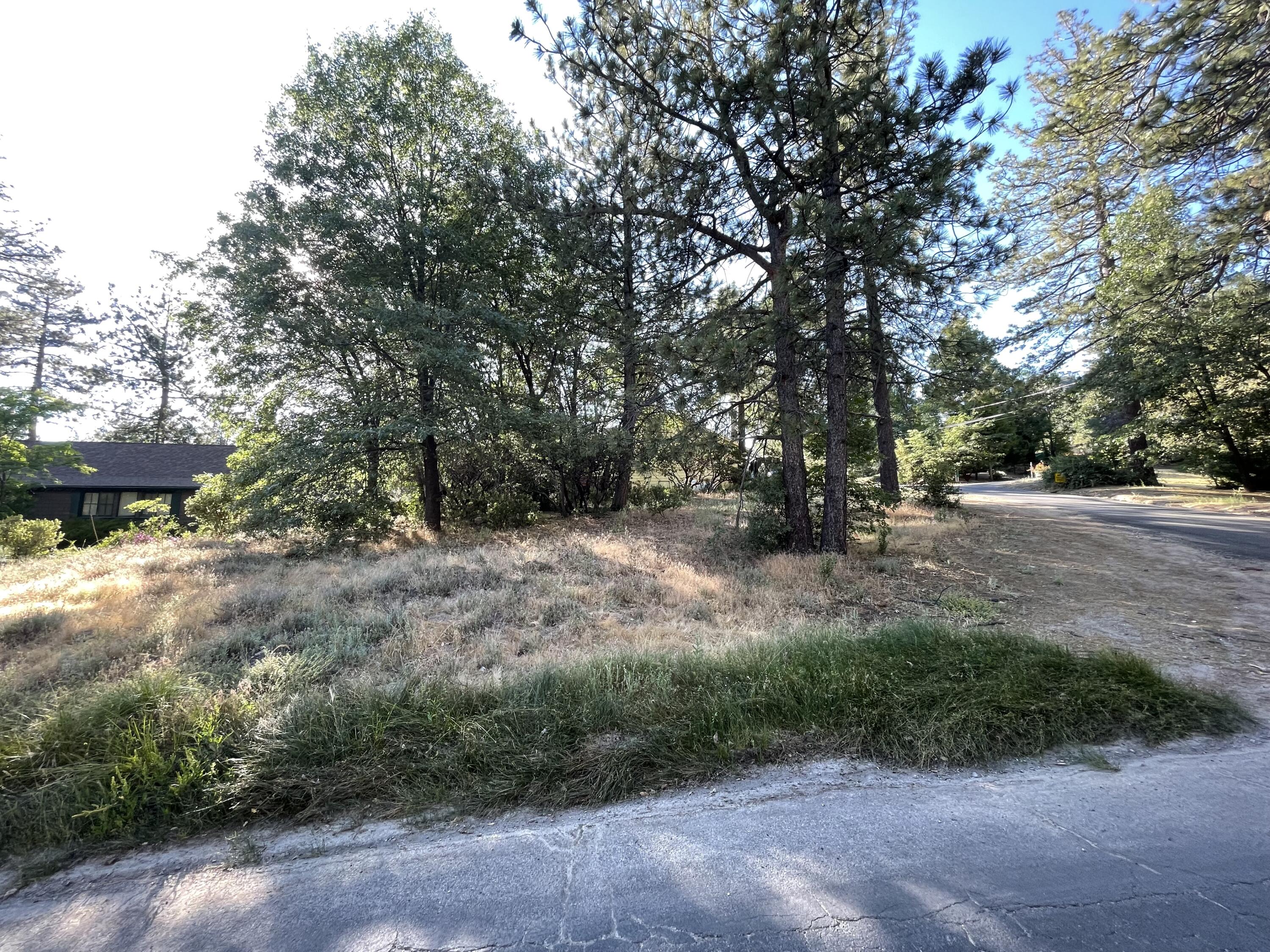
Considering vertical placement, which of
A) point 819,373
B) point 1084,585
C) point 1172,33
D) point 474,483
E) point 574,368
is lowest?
point 1084,585

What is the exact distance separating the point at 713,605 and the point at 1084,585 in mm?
5356

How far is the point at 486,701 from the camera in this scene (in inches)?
140

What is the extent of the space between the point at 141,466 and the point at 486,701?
29988 mm

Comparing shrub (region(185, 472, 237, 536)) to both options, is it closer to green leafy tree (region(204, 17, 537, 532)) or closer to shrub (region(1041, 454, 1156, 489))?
green leafy tree (region(204, 17, 537, 532))

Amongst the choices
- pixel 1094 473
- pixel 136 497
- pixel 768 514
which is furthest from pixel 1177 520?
pixel 136 497

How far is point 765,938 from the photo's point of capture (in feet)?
6.21

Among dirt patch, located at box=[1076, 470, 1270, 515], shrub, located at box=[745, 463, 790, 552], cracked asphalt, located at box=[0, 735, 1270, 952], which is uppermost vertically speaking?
shrub, located at box=[745, 463, 790, 552]

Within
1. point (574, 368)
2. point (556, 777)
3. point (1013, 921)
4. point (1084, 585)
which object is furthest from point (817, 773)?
point (574, 368)

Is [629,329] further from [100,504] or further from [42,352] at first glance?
[42,352]

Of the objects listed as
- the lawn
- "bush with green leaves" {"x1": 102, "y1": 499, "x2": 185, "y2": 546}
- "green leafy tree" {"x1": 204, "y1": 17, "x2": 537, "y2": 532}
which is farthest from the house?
the lawn

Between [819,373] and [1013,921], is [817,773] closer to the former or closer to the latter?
[1013,921]

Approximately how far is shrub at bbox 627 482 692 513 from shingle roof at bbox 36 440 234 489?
20590 millimetres

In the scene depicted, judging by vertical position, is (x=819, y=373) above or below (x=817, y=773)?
above

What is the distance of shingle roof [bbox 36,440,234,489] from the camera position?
22.5m
